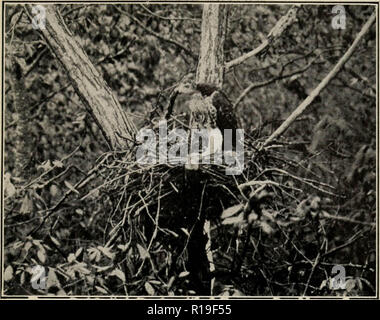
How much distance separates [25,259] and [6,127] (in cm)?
64

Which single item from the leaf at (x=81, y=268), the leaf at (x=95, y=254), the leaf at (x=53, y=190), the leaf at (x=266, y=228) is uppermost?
the leaf at (x=53, y=190)

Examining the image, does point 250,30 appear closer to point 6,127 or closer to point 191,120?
point 191,120

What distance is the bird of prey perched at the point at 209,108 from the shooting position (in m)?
3.44

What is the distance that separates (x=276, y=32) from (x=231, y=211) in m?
1.07

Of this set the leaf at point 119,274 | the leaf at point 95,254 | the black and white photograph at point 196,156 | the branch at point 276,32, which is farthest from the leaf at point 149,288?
the branch at point 276,32

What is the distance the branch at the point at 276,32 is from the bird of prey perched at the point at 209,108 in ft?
0.80

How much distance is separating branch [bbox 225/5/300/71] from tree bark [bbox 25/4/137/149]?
0.61 metres

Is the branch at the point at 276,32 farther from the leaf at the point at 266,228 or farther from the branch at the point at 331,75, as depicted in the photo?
the leaf at the point at 266,228

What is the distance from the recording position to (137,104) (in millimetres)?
4137

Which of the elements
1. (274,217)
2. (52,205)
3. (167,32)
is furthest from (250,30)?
(52,205)

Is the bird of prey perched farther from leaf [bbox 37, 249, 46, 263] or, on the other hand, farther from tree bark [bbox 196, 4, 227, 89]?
leaf [bbox 37, 249, 46, 263]

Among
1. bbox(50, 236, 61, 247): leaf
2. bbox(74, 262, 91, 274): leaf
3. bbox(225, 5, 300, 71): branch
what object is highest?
bbox(225, 5, 300, 71): branch

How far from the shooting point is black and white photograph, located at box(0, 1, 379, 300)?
3.35 metres

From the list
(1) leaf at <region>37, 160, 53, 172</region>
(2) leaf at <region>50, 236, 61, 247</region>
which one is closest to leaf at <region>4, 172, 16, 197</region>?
(1) leaf at <region>37, 160, 53, 172</region>
